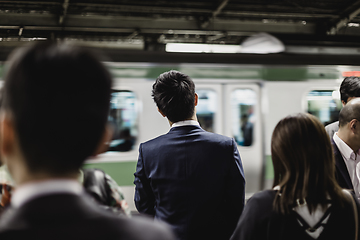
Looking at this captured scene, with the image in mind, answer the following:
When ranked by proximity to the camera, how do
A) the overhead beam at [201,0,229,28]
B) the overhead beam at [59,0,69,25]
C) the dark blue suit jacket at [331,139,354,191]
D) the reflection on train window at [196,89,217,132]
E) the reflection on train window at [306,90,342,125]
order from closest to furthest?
the dark blue suit jacket at [331,139,354,191], the reflection on train window at [196,89,217,132], the reflection on train window at [306,90,342,125], the overhead beam at [59,0,69,25], the overhead beam at [201,0,229,28]

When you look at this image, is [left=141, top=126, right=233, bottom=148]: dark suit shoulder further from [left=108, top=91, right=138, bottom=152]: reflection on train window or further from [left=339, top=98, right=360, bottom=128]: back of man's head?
[left=108, top=91, right=138, bottom=152]: reflection on train window

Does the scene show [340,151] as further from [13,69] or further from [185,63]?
[185,63]

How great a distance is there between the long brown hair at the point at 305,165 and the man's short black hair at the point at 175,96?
26.3 inches

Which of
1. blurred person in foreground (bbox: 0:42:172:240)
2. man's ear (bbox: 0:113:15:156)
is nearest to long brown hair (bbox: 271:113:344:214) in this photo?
blurred person in foreground (bbox: 0:42:172:240)

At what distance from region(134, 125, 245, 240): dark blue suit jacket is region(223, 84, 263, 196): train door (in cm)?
352

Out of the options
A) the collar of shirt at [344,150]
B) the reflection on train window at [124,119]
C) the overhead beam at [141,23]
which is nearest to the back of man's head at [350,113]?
the collar of shirt at [344,150]

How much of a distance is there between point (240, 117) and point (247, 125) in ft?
0.54

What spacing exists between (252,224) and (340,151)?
1.28 meters

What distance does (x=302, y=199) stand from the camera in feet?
4.42

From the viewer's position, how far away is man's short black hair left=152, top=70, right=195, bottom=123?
1.96 meters

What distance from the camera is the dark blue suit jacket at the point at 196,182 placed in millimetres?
1842

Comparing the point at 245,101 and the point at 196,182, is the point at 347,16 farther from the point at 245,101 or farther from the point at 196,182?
the point at 196,182

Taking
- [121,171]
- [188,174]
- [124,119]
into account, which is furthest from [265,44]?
[188,174]

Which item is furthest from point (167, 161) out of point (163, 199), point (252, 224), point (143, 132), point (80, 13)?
point (80, 13)
